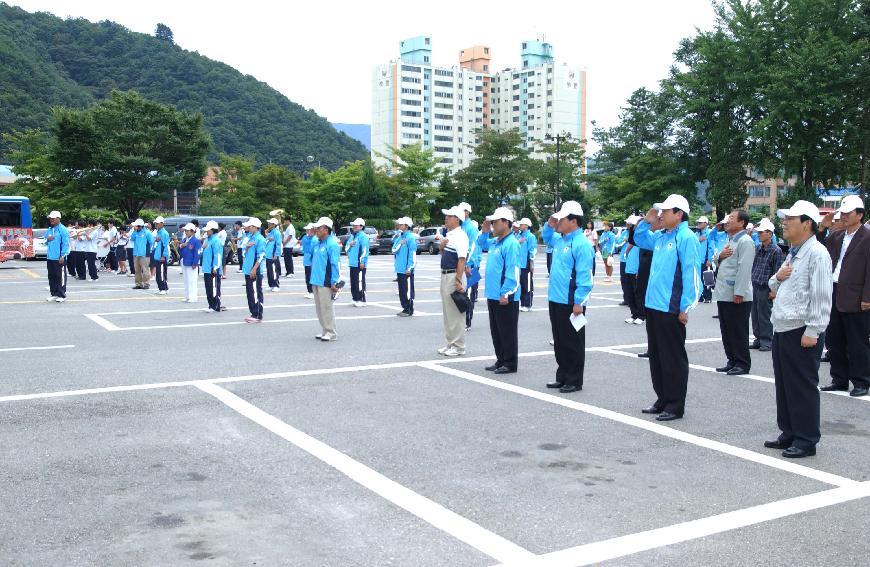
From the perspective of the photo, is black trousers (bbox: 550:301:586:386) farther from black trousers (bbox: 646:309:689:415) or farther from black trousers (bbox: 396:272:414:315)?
black trousers (bbox: 396:272:414:315)

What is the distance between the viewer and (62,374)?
9.69 m

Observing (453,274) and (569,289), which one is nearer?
(569,289)

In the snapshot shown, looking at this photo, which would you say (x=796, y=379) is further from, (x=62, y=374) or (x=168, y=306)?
(x=168, y=306)

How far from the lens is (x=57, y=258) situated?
1847cm

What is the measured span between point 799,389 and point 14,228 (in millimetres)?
36563


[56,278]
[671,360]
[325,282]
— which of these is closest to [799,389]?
[671,360]

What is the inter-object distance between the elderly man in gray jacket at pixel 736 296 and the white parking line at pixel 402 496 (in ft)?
19.3

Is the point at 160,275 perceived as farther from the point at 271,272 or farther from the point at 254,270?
the point at 254,270

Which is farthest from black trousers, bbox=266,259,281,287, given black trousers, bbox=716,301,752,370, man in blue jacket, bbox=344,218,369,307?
black trousers, bbox=716,301,752,370

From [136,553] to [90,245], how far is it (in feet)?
77.8

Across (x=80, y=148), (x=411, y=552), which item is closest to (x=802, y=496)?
(x=411, y=552)

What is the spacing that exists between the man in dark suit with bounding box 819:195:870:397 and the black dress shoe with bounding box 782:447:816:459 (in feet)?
9.88

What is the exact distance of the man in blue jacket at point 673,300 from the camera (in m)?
7.56

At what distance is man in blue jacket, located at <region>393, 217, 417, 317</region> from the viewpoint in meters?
16.7
